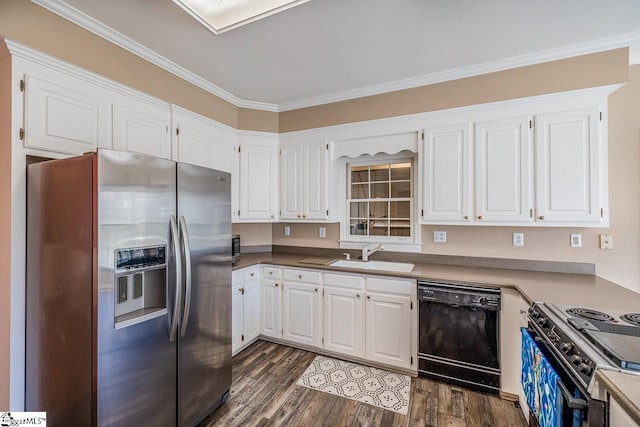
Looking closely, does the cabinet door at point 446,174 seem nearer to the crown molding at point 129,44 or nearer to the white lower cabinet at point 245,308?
the white lower cabinet at point 245,308

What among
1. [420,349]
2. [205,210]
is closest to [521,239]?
[420,349]

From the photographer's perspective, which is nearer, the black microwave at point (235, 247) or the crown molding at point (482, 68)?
the crown molding at point (482, 68)

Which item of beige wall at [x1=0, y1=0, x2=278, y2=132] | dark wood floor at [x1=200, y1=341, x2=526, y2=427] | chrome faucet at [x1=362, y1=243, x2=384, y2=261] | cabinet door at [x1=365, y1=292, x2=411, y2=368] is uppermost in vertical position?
beige wall at [x1=0, y1=0, x2=278, y2=132]

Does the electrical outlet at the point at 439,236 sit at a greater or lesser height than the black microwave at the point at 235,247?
greater

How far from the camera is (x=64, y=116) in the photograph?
1682 mm

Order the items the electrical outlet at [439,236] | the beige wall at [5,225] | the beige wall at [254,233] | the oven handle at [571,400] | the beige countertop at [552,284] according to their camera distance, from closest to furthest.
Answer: the beige countertop at [552,284]
the oven handle at [571,400]
the beige wall at [5,225]
the electrical outlet at [439,236]
the beige wall at [254,233]

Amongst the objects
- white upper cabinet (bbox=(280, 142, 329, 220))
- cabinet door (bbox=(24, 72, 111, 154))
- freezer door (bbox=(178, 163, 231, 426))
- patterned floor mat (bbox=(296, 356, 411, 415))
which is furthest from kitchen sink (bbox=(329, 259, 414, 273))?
cabinet door (bbox=(24, 72, 111, 154))

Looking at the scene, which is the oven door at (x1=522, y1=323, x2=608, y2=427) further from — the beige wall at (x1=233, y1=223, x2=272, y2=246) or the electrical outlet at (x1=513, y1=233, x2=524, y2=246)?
the beige wall at (x1=233, y1=223, x2=272, y2=246)

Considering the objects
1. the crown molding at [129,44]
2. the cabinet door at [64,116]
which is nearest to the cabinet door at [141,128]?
the cabinet door at [64,116]

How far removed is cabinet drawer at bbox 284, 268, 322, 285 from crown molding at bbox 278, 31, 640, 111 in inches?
75.2

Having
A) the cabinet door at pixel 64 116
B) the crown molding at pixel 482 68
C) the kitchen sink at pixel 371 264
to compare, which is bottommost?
the kitchen sink at pixel 371 264

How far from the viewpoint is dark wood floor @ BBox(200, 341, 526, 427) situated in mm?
1889

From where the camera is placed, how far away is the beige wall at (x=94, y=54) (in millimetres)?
1565

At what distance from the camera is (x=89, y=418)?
50.4 inches
